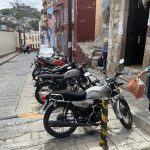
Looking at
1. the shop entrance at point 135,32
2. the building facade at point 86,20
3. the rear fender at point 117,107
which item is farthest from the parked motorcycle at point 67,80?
the building facade at point 86,20

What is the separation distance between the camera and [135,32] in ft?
29.3

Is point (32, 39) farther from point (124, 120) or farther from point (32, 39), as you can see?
point (124, 120)

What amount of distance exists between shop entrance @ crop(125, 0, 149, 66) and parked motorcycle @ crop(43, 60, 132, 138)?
4.16m

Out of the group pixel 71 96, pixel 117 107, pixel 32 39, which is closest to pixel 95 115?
pixel 117 107

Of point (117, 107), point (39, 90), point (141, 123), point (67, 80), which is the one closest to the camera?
point (117, 107)

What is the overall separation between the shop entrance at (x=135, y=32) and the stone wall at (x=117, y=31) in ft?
0.80

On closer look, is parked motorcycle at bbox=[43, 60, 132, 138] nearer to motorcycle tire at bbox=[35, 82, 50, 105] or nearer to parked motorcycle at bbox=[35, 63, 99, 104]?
parked motorcycle at bbox=[35, 63, 99, 104]

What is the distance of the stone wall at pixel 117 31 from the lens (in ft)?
27.7

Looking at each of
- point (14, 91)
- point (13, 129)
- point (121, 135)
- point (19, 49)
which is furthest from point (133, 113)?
point (19, 49)

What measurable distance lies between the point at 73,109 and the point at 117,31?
482cm

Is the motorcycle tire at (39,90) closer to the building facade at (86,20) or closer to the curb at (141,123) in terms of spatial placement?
the curb at (141,123)

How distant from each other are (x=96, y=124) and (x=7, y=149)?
5.77 ft

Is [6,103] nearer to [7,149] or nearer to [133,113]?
[7,149]

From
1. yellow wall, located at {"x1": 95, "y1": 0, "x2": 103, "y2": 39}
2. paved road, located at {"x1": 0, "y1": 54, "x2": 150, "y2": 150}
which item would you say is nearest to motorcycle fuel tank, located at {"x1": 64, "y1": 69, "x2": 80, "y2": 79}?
paved road, located at {"x1": 0, "y1": 54, "x2": 150, "y2": 150}
